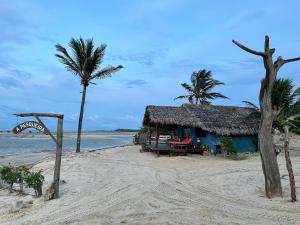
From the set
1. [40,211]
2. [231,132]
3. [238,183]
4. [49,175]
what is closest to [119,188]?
[40,211]

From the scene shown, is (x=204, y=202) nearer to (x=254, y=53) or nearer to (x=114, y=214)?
→ (x=114, y=214)

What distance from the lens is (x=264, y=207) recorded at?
791 centimetres

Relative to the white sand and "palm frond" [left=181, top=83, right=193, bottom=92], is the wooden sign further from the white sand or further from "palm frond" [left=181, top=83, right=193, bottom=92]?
"palm frond" [left=181, top=83, right=193, bottom=92]

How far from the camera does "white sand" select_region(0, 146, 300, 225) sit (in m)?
7.15

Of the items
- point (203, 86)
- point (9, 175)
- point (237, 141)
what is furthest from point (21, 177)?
point (203, 86)

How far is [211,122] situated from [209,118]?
2.01ft

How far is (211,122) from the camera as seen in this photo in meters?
20.2

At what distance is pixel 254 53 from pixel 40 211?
19.3 feet

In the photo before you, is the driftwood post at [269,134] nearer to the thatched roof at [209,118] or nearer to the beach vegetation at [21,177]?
the beach vegetation at [21,177]

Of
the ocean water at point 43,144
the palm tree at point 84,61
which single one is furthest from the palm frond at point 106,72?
the ocean water at point 43,144

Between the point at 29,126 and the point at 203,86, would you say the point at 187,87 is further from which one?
the point at 29,126

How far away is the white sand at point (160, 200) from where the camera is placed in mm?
7152

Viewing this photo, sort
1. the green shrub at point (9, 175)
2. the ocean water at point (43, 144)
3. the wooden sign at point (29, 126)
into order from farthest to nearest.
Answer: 1. the ocean water at point (43, 144)
2. the green shrub at point (9, 175)
3. the wooden sign at point (29, 126)

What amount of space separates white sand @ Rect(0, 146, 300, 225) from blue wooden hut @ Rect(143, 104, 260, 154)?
5.73 meters
